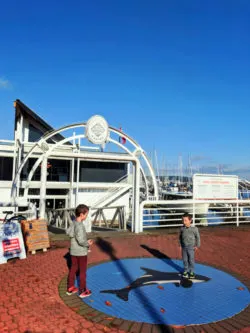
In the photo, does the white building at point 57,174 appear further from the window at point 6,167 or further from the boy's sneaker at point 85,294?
the boy's sneaker at point 85,294

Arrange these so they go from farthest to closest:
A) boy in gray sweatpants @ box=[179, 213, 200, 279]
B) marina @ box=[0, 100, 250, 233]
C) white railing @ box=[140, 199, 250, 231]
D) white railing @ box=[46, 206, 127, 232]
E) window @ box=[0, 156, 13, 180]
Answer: window @ box=[0, 156, 13, 180] → marina @ box=[0, 100, 250, 233] → white railing @ box=[46, 206, 127, 232] → white railing @ box=[140, 199, 250, 231] → boy in gray sweatpants @ box=[179, 213, 200, 279]

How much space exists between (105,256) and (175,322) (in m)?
3.74

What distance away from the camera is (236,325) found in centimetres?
389

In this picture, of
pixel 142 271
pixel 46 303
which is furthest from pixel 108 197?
pixel 46 303

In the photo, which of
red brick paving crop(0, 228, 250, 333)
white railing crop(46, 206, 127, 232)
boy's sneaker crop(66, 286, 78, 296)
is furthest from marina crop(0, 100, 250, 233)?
boy's sneaker crop(66, 286, 78, 296)

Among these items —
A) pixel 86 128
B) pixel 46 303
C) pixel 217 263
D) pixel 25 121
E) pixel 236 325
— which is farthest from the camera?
pixel 25 121

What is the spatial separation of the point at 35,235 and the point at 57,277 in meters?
2.20

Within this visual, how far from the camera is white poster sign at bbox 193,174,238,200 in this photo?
11.7 m

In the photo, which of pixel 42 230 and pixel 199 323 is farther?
pixel 42 230

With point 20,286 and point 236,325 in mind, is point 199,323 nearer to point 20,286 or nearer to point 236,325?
point 236,325

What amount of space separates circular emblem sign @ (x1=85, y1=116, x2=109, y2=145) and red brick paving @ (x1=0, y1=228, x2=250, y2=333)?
11.9 feet

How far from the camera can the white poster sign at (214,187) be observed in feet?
38.3

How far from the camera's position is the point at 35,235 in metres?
7.55

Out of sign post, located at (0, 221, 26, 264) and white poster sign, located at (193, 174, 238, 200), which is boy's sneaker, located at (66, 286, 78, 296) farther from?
white poster sign, located at (193, 174, 238, 200)
